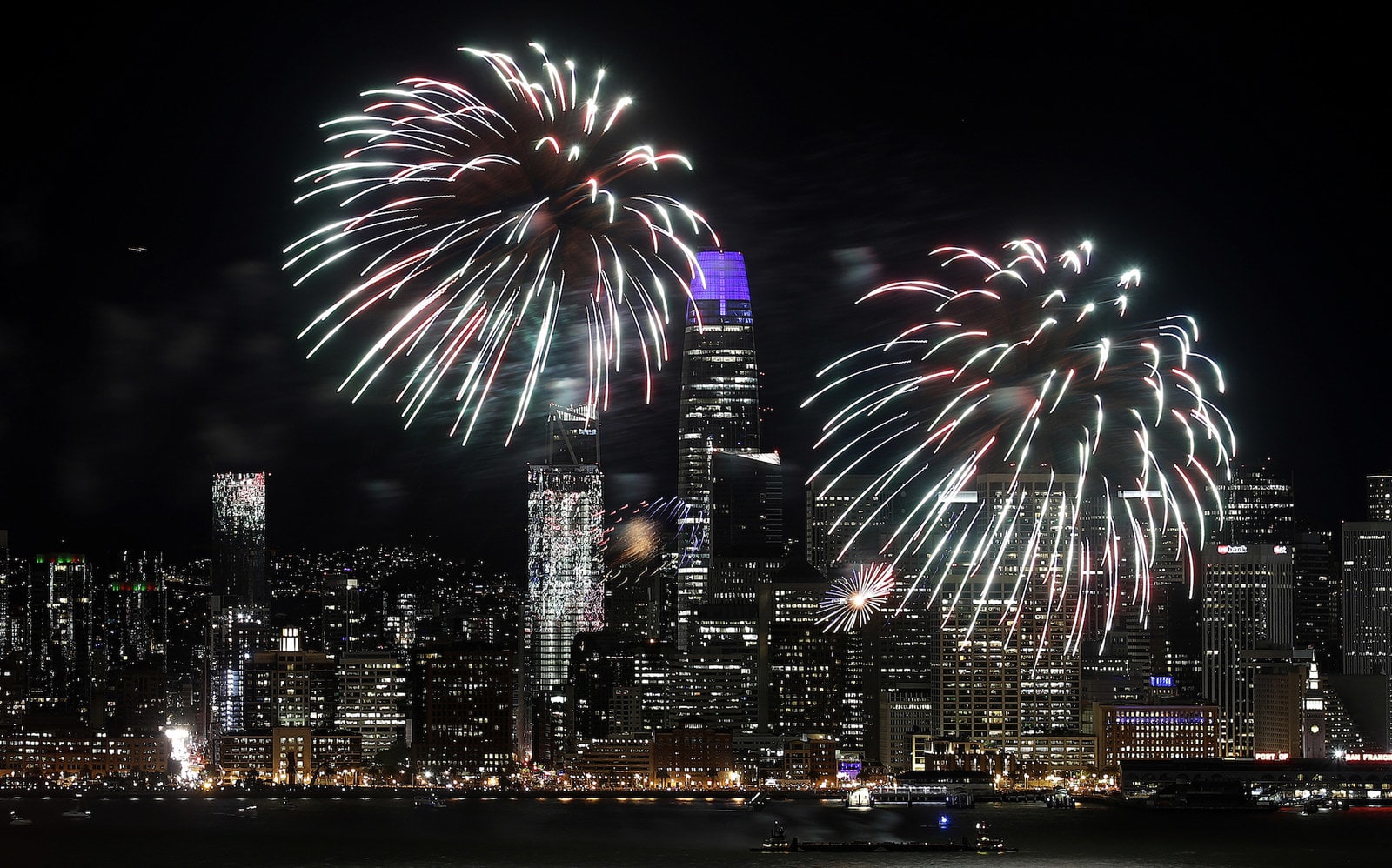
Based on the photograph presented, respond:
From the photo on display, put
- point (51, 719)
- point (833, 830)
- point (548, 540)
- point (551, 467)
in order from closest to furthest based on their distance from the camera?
point (833, 830) → point (551, 467) → point (548, 540) → point (51, 719)

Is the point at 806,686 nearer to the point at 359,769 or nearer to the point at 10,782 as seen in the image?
the point at 359,769

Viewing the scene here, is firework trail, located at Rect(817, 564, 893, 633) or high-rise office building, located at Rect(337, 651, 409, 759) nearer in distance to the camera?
firework trail, located at Rect(817, 564, 893, 633)

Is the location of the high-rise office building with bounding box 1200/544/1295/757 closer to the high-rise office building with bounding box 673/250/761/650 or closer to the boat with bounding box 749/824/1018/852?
the high-rise office building with bounding box 673/250/761/650

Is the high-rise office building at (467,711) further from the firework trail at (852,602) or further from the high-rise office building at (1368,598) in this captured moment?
the high-rise office building at (1368,598)

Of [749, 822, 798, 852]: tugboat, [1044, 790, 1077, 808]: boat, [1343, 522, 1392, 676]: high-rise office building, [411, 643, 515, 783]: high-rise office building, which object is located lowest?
[1044, 790, 1077, 808]: boat

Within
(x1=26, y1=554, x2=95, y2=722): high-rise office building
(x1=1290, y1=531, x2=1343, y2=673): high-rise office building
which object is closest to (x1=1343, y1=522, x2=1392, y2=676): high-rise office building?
(x1=1290, y1=531, x2=1343, y2=673): high-rise office building

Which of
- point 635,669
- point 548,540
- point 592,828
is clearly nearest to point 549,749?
point 635,669
